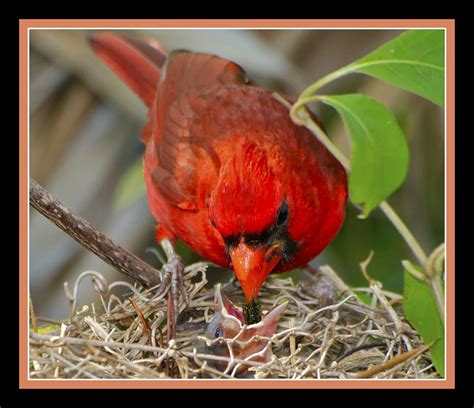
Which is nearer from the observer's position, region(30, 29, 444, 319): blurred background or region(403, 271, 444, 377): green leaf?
region(403, 271, 444, 377): green leaf

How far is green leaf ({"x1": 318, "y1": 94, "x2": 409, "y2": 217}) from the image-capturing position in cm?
251

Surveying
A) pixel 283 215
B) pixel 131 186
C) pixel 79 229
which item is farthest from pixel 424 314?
pixel 131 186

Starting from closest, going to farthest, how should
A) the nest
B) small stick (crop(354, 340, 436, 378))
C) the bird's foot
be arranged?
1. the nest
2. small stick (crop(354, 340, 436, 378))
3. the bird's foot

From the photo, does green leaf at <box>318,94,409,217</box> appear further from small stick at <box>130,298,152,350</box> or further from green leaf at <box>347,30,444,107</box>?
small stick at <box>130,298,152,350</box>

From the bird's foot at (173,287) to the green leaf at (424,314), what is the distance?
865mm

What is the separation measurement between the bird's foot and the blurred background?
0.55 meters

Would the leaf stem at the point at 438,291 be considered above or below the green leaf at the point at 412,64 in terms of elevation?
below

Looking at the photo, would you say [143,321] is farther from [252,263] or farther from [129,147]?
[129,147]

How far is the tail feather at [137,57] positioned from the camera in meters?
3.85

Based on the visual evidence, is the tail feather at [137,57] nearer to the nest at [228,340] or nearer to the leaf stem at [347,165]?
the nest at [228,340]

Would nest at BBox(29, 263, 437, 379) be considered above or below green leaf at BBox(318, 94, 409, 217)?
below

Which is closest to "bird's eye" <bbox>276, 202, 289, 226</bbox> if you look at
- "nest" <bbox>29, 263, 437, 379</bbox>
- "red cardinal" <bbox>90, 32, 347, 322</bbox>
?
"red cardinal" <bbox>90, 32, 347, 322</bbox>

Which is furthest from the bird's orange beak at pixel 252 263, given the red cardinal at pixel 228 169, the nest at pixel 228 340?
the nest at pixel 228 340

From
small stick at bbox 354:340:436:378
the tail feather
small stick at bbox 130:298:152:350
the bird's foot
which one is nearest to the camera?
small stick at bbox 354:340:436:378
